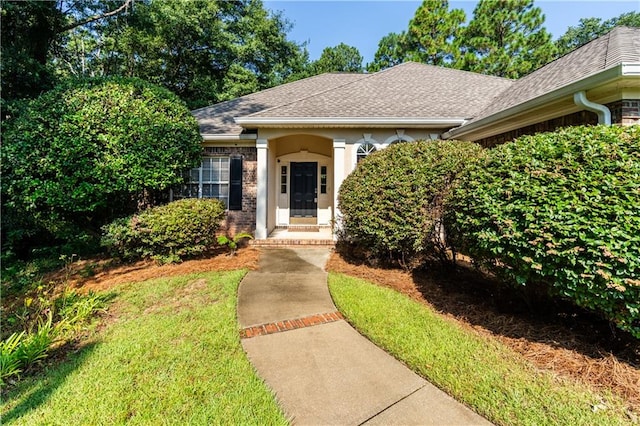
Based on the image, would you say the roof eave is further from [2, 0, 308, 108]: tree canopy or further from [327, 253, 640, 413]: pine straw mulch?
[2, 0, 308, 108]: tree canopy

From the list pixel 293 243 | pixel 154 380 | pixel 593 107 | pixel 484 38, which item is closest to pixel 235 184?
pixel 293 243

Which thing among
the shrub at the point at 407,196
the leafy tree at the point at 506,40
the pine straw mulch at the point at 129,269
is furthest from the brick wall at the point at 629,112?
the leafy tree at the point at 506,40

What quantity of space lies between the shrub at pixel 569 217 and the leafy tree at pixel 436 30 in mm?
19688

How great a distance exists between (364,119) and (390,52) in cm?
1946

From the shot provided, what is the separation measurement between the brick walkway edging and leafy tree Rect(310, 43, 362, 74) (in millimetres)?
26272

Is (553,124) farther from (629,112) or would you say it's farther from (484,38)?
(484,38)

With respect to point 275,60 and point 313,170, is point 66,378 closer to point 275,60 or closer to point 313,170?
point 313,170

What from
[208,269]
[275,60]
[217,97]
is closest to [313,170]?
[208,269]

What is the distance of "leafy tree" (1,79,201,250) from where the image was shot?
5.53 metres

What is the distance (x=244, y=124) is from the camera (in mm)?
7559

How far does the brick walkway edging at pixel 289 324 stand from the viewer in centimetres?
332

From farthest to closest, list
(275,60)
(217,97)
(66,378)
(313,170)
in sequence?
(275,60)
(217,97)
(313,170)
(66,378)


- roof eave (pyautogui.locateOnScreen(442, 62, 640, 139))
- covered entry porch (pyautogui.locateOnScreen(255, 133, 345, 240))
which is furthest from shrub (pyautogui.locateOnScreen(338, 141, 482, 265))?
covered entry porch (pyautogui.locateOnScreen(255, 133, 345, 240))

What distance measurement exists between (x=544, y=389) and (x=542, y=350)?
655mm
